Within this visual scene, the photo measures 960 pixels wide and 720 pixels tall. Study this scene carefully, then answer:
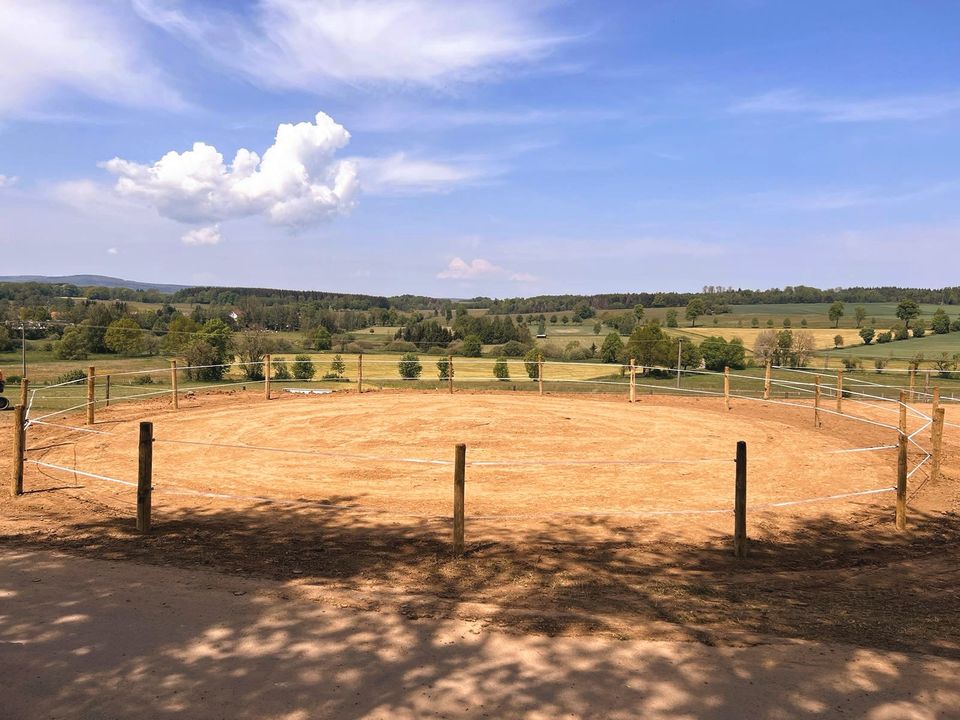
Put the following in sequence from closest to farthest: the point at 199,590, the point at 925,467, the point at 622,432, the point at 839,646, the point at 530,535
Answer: the point at 839,646
the point at 199,590
the point at 530,535
the point at 925,467
the point at 622,432

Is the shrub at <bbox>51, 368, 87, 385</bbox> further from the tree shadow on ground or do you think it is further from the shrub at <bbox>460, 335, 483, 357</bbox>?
the tree shadow on ground

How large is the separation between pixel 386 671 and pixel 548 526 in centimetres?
436

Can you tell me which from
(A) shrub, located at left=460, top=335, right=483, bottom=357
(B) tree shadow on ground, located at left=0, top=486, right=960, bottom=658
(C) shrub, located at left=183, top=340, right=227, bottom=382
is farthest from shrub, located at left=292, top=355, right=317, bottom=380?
(B) tree shadow on ground, located at left=0, top=486, right=960, bottom=658

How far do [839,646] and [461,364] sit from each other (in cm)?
3423

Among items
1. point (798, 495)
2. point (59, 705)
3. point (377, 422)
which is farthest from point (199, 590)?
point (377, 422)

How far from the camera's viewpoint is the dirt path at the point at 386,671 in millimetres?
4199

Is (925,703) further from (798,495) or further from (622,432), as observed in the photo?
(622,432)

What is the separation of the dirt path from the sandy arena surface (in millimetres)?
20

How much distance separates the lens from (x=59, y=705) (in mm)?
4184

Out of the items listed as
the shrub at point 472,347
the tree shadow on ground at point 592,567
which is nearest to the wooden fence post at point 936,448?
the tree shadow on ground at point 592,567

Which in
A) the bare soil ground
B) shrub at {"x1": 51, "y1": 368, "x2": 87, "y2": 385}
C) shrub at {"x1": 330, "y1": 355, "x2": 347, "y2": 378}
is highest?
shrub at {"x1": 330, "y1": 355, "x2": 347, "y2": 378}

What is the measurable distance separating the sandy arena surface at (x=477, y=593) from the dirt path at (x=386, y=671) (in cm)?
2

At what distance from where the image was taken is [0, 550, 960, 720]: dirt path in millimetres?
4199

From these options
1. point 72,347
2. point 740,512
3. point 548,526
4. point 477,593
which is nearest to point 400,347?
point 72,347
